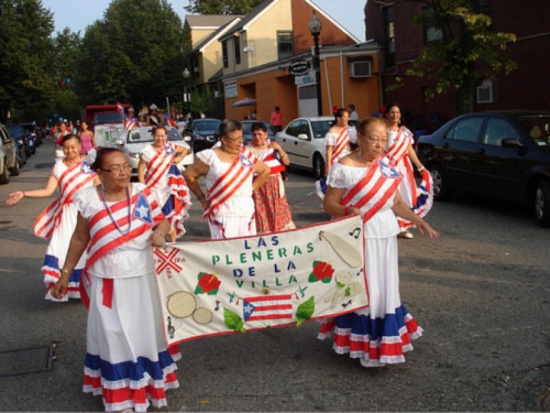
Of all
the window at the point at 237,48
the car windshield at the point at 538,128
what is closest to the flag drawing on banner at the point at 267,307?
the car windshield at the point at 538,128

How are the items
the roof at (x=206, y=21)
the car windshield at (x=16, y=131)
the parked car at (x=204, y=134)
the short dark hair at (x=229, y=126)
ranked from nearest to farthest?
the short dark hair at (x=229, y=126) < the parked car at (x=204, y=134) < the car windshield at (x=16, y=131) < the roof at (x=206, y=21)

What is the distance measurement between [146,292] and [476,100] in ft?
63.5

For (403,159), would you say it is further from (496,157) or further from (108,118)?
(108,118)

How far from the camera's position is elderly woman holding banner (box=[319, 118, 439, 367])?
4465mm

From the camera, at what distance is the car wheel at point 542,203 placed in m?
9.15

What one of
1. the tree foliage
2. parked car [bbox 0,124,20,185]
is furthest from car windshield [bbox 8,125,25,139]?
the tree foliage

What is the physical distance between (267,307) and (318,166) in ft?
40.5

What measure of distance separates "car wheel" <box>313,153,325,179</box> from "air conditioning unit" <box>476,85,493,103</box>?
7.41m

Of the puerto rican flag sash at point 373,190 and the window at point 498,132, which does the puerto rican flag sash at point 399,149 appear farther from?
the puerto rican flag sash at point 373,190

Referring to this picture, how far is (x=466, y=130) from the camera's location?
1138 centimetres

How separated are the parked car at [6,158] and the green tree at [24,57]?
2145 centimetres

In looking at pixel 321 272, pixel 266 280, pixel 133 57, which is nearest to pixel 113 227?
pixel 266 280

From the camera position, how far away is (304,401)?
417 cm

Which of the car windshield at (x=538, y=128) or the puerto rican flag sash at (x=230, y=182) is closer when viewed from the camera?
the puerto rican flag sash at (x=230, y=182)
